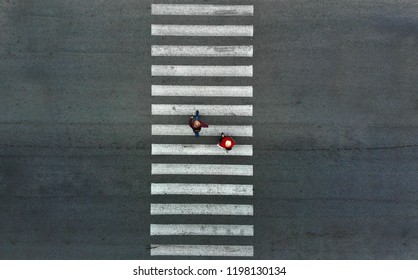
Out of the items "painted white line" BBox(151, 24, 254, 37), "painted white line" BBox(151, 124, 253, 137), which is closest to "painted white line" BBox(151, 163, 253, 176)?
"painted white line" BBox(151, 124, 253, 137)

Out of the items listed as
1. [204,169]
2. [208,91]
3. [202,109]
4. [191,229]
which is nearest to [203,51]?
[208,91]

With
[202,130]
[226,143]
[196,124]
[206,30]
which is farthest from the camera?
[202,130]

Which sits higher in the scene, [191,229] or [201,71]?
[201,71]

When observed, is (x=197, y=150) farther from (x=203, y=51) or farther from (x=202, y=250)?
(x=202, y=250)

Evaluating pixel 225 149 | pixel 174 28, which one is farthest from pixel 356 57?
pixel 174 28

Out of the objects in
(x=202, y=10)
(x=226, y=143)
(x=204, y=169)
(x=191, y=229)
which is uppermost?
(x=202, y=10)

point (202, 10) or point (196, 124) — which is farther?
point (202, 10)

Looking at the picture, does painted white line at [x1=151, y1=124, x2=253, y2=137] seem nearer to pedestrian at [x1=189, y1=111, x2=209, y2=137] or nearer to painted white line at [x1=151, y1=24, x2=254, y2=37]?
pedestrian at [x1=189, y1=111, x2=209, y2=137]

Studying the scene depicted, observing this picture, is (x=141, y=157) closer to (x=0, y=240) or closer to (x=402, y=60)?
(x=0, y=240)
